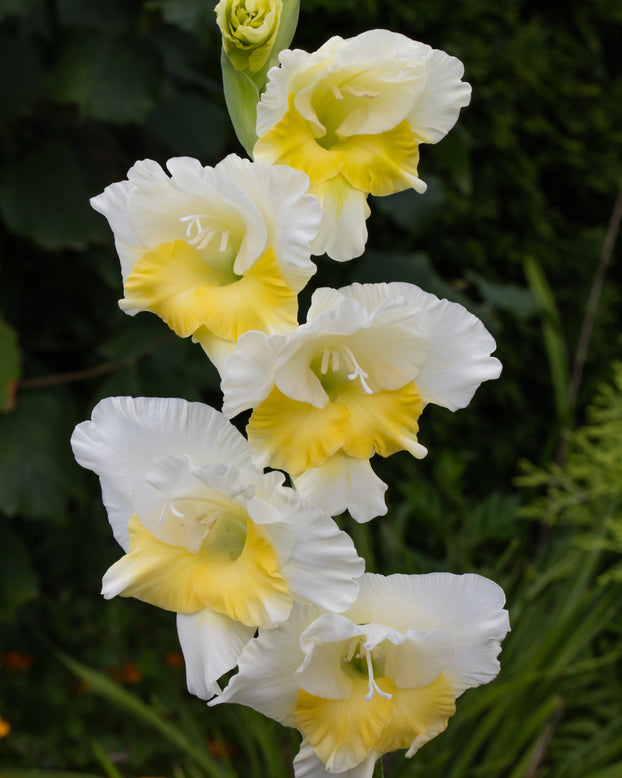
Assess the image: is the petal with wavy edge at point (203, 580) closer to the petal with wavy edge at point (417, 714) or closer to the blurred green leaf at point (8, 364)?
the petal with wavy edge at point (417, 714)

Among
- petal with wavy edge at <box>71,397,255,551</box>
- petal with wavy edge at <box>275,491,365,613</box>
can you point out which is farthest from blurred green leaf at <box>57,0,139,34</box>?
petal with wavy edge at <box>275,491,365,613</box>

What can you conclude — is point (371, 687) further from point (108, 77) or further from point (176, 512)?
point (108, 77)

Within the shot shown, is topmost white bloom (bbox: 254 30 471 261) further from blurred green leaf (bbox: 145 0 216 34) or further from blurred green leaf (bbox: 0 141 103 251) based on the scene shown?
blurred green leaf (bbox: 0 141 103 251)

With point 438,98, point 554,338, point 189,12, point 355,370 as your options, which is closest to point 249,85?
point 438,98

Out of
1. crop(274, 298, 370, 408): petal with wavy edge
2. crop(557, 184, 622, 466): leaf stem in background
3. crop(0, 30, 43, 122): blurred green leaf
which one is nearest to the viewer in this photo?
crop(274, 298, 370, 408): petal with wavy edge

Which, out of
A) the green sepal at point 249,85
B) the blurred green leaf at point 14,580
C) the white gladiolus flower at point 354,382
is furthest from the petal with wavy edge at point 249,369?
the blurred green leaf at point 14,580

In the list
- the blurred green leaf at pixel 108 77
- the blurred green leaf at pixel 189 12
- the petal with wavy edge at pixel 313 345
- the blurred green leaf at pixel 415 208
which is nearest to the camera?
the petal with wavy edge at pixel 313 345
